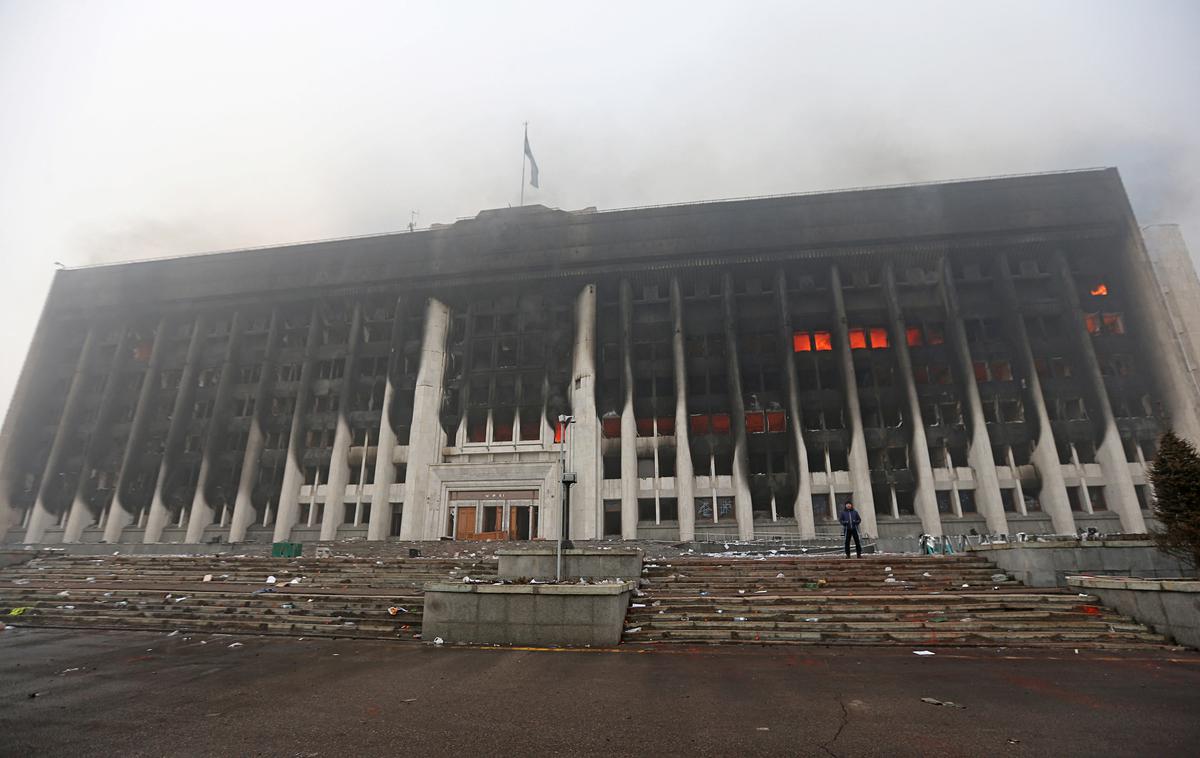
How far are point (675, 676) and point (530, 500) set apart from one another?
33.7 m

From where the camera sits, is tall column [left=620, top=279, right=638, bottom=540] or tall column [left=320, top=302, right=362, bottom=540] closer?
tall column [left=620, top=279, right=638, bottom=540]

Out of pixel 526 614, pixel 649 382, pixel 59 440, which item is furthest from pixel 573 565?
pixel 59 440

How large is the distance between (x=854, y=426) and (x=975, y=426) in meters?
8.33

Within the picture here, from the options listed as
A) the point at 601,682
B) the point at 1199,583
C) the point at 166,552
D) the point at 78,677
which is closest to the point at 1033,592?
the point at 1199,583

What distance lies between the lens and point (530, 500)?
4197cm

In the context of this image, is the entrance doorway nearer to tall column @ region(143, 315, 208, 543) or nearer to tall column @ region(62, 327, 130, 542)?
tall column @ region(143, 315, 208, 543)

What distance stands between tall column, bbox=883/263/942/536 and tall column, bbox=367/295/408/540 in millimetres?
40343

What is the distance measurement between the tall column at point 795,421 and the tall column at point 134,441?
184 feet

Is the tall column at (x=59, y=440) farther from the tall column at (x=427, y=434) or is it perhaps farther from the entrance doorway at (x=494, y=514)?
the entrance doorway at (x=494, y=514)

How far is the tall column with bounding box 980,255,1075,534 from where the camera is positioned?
36.5 m

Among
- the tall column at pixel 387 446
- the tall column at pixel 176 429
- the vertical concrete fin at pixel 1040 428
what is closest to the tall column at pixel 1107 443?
the vertical concrete fin at pixel 1040 428

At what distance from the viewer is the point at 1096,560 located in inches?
590

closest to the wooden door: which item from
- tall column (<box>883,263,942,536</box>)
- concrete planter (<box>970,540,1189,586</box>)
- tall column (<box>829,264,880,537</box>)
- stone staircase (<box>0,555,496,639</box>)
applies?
stone staircase (<box>0,555,496,639</box>)

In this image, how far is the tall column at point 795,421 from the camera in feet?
126
